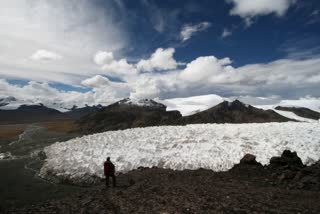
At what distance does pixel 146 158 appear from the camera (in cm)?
2903

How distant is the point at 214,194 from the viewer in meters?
Result: 15.5

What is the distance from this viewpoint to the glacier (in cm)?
2708

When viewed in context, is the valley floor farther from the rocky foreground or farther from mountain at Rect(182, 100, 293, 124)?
mountain at Rect(182, 100, 293, 124)

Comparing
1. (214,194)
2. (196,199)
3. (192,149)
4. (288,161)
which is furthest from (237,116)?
(196,199)

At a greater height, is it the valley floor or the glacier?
the glacier

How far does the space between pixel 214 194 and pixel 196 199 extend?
164 cm

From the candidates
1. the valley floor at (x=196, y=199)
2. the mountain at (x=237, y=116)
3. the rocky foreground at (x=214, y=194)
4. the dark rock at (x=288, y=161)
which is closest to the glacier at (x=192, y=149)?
the dark rock at (x=288, y=161)

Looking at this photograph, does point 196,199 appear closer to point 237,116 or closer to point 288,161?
point 288,161

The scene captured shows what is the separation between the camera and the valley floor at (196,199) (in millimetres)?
13114

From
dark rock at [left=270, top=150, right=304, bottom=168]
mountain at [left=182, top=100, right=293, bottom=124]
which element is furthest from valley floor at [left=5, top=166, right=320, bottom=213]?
mountain at [left=182, top=100, right=293, bottom=124]

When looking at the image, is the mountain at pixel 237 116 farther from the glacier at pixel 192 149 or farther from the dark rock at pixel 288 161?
the dark rock at pixel 288 161

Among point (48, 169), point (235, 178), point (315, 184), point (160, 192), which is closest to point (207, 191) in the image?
point (160, 192)

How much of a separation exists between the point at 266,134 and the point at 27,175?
28190 millimetres

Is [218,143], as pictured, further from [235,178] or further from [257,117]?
[257,117]
